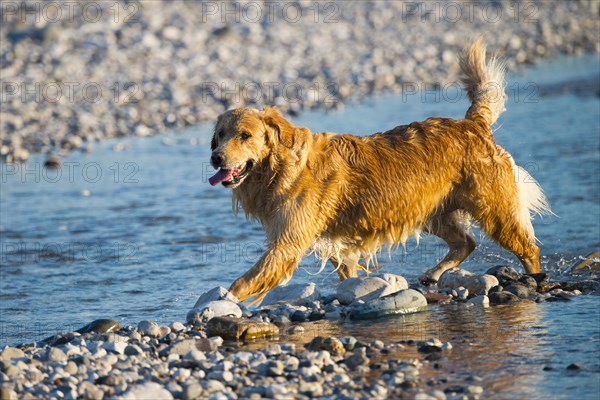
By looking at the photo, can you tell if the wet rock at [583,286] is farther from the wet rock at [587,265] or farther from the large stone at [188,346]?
the large stone at [188,346]

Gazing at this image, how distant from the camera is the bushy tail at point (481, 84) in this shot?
812 cm

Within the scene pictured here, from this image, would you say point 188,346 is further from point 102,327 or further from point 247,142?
point 247,142

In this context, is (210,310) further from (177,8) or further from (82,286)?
(177,8)

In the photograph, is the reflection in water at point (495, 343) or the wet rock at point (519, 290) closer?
the reflection in water at point (495, 343)

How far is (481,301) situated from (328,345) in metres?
1.75

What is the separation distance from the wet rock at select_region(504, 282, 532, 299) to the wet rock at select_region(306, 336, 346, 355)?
6.46 feet

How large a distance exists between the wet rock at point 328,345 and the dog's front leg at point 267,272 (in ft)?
4.29

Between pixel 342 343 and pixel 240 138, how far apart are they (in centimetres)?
200

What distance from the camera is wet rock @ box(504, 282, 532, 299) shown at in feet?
23.9

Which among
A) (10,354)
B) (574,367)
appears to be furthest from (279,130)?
(574,367)

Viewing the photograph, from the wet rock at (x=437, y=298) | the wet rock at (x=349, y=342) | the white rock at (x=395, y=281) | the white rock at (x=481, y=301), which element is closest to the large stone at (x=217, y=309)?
the wet rock at (x=349, y=342)

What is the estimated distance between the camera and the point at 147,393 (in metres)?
5.00

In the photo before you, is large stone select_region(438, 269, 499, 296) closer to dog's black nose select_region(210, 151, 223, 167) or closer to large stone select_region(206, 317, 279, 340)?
large stone select_region(206, 317, 279, 340)

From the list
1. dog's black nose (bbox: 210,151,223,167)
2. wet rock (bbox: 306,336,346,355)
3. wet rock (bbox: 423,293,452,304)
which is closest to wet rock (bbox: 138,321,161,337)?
A: wet rock (bbox: 306,336,346,355)
